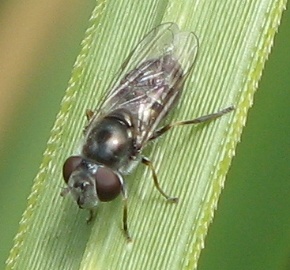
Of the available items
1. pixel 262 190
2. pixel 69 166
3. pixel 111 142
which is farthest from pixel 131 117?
pixel 262 190

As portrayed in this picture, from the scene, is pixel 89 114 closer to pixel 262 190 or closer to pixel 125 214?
pixel 125 214

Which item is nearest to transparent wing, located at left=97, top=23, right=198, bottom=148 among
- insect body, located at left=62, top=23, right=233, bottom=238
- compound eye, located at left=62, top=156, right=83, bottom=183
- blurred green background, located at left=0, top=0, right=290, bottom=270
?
insect body, located at left=62, top=23, right=233, bottom=238

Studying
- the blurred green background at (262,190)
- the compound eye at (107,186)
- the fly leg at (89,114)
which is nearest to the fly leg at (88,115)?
the fly leg at (89,114)

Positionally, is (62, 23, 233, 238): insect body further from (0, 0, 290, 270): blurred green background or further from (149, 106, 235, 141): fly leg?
(0, 0, 290, 270): blurred green background

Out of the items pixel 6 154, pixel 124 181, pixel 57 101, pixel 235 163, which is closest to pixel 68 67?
pixel 57 101

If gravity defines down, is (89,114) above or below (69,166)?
above

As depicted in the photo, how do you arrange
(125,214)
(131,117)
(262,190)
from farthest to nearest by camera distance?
(262,190) → (131,117) → (125,214)

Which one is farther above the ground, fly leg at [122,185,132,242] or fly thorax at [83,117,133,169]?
fly thorax at [83,117,133,169]

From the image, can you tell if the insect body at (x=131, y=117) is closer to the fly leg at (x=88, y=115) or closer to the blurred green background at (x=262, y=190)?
the fly leg at (x=88, y=115)
